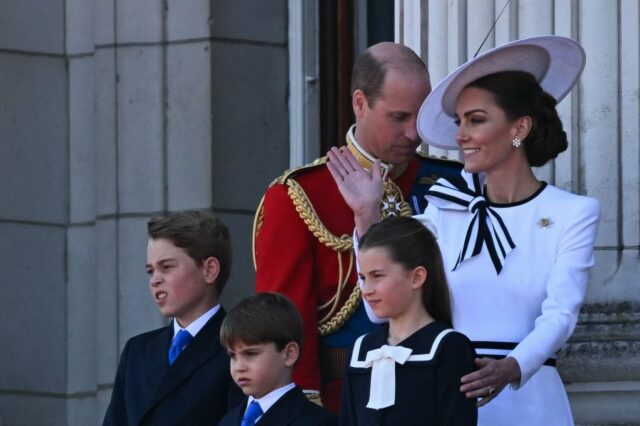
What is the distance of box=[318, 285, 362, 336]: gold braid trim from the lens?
6594 mm

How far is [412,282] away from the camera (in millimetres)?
5812

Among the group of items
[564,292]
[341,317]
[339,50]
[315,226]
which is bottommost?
[341,317]

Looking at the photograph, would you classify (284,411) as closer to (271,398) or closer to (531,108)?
(271,398)

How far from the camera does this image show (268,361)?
20.2 feet

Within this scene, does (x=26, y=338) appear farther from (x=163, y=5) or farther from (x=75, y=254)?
(x=163, y=5)

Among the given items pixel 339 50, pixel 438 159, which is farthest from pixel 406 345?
pixel 339 50

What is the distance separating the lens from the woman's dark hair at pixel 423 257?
19.1 ft

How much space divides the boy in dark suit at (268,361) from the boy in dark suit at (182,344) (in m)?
0.39

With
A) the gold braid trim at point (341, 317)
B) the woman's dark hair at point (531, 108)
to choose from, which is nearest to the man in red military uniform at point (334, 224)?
the gold braid trim at point (341, 317)

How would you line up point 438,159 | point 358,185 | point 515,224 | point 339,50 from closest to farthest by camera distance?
point 515,224
point 358,185
point 438,159
point 339,50

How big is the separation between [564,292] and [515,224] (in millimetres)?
273

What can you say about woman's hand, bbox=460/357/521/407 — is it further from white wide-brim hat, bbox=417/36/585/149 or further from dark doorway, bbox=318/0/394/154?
dark doorway, bbox=318/0/394/154

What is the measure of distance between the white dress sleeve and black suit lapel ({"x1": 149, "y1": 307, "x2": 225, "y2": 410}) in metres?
1.20

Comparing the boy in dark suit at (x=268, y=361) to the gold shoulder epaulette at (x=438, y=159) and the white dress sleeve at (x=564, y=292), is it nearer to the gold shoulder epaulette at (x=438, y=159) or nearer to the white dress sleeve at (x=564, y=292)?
the white dress sleeve at (x=564, y=292)
